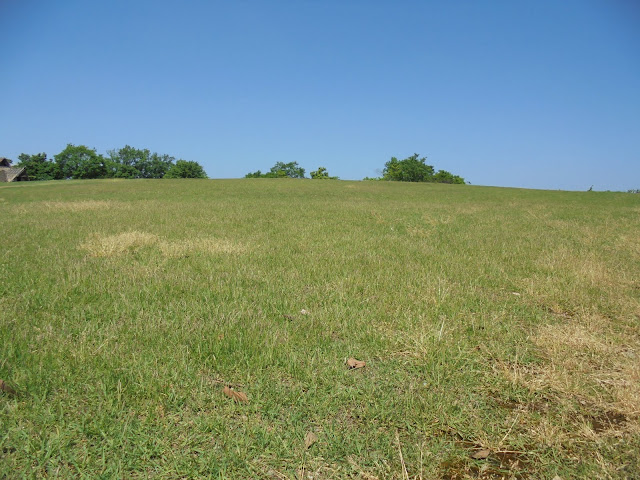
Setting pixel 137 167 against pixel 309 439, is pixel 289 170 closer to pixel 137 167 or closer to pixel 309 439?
pixel 137 167

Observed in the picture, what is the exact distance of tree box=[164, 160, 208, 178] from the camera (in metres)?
132

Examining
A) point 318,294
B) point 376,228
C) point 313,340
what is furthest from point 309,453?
point 376,228

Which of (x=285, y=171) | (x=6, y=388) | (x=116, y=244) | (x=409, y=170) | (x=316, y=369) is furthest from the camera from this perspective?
(x=285, y=171)

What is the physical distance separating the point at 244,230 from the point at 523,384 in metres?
9.70

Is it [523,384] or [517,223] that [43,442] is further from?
[517,223]

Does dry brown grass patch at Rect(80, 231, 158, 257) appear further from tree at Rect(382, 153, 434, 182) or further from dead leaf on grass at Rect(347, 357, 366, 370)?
tree at Rect(382, 153, 434, 182)

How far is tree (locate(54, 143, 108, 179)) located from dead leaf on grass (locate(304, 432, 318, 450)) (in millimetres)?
127413

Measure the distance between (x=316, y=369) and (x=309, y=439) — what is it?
0.87 metres

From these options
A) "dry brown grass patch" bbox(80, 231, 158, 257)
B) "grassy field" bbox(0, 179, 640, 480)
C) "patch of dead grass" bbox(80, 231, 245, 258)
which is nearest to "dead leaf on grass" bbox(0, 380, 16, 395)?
"grassy field" bbox(0, 179, 640, 480)

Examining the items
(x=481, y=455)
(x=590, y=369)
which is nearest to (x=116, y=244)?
(x=481, y=455)

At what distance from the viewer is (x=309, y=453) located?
245 centimetres

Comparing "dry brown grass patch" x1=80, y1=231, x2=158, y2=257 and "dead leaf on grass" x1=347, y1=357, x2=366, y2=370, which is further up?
"dry brown grass patch" x1=80, y1=231, x2=158, y2=257

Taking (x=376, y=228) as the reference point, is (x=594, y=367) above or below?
below

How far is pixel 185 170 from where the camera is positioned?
133125 mm
